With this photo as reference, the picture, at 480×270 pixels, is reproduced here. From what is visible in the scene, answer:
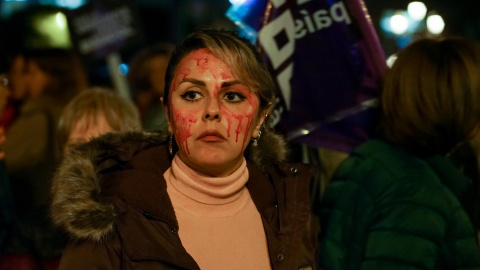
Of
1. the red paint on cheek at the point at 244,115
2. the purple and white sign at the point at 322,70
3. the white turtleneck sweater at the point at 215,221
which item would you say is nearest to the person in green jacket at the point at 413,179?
the purple and white sign at the point at 322,70

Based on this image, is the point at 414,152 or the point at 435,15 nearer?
the point at 414,152

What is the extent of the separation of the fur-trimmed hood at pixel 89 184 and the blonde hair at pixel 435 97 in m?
1.23

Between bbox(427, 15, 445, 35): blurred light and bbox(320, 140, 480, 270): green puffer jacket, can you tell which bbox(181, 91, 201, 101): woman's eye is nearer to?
bbox(320, 140, 480, 270): green puffer jacket

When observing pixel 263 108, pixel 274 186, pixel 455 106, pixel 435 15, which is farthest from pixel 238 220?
pixel 435 15

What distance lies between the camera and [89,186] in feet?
7.75

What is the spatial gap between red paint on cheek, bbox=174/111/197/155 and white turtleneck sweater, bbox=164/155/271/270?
10 cm

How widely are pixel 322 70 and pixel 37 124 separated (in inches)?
Answer: 89.8

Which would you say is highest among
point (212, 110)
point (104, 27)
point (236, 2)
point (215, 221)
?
point (104, 27)

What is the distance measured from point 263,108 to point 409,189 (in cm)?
80

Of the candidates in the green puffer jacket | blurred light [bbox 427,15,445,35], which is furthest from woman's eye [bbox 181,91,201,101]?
blurred light [bbox 427,15,445,35]

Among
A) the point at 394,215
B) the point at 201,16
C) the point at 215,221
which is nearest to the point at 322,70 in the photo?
the point at 394,215

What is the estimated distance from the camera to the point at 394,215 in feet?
9.43

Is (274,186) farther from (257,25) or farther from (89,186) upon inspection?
(257,25)

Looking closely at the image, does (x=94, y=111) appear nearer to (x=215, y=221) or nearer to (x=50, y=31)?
(x=215, y=221)
